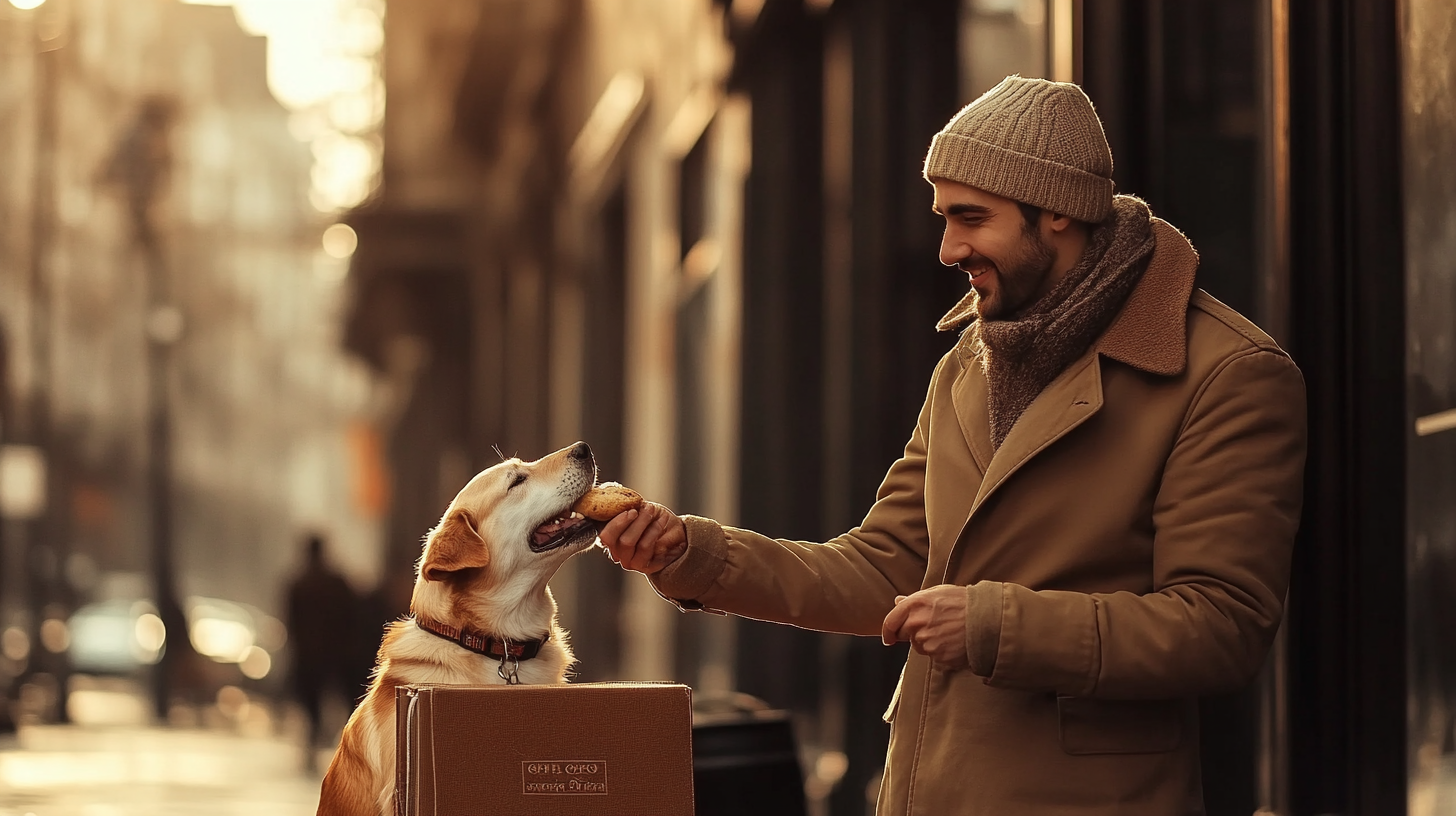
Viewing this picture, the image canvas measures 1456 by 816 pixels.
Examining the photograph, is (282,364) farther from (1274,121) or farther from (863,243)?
(1274,121)

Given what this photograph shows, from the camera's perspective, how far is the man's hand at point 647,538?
3.40m

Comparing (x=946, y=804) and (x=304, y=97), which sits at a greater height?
(x=304, y=97)

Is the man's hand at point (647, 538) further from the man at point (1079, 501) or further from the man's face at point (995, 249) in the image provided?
the man's face at point (995, 249)

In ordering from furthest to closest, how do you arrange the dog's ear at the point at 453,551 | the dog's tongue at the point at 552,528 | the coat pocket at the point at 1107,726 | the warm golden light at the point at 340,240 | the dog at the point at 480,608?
the warm golden light at the point at 340,240 → the dog's tongue at the point at 552,528 → the dog's ear at the point at 453,551 → the dog at the point at 480,608 → the coat pocket at the point at 1107,726

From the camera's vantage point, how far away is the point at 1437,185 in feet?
13.1

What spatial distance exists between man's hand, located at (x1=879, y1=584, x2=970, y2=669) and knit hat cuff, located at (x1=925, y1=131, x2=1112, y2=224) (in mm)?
718

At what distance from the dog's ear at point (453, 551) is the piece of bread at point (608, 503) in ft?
0.97

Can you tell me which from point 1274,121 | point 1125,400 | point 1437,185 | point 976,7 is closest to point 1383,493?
point 1437,185

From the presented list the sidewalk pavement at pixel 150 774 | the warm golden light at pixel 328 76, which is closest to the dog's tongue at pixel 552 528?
the sidewalk pavement at pixel 150 774

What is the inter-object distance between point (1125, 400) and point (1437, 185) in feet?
4.72

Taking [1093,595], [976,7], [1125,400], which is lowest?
[1093,595]

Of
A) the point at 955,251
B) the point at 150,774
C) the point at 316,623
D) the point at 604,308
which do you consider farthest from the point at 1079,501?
the point at 604,308

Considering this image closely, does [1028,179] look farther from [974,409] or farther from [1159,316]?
[974,409]

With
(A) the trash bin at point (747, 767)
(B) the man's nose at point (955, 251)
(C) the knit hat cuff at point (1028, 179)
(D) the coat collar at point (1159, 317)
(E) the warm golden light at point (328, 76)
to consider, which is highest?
(E) the warm golden light at point (328, 76)
